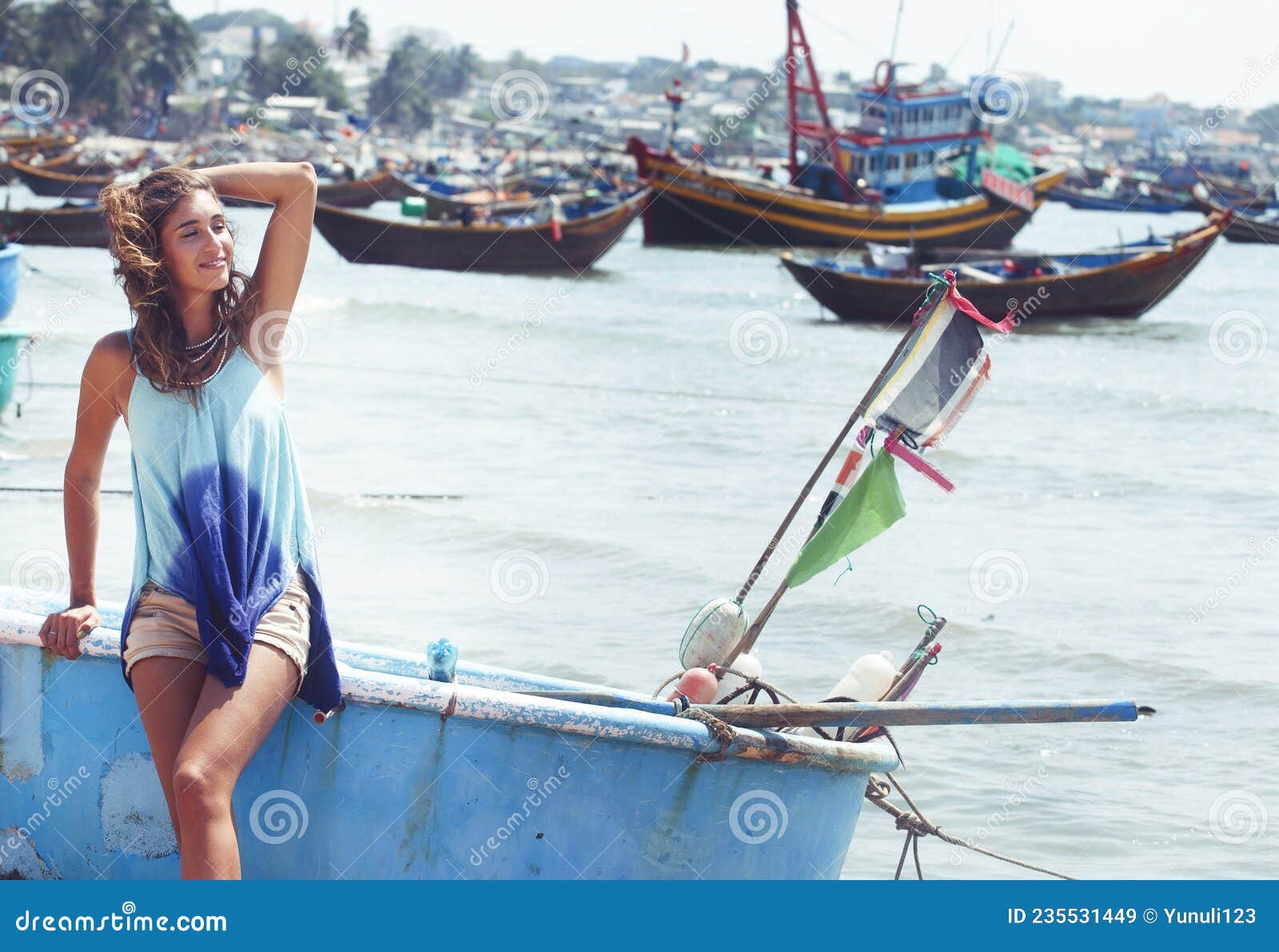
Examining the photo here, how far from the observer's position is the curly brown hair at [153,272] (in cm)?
261

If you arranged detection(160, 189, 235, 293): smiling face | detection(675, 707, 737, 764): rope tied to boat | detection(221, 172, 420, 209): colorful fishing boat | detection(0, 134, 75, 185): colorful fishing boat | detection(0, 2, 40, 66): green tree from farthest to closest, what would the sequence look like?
detection(0, 2, 40, 66): green tree < detection(221, 172, 420, 209): colorful fishing boat < detection(0, 134, 75, 185): colorful fishing boat < detection(675, 707, 737, 764): rope tied to boat < detection(160, 189, 235, 293): smiling face

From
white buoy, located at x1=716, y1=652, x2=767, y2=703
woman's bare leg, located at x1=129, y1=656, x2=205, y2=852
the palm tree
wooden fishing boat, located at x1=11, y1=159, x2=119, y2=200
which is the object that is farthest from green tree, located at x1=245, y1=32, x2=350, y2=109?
woman's bare leg, located at x1=129, y1=656, x2=205, y2=852

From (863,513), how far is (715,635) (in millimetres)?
487

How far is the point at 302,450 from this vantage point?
11508 millimetres

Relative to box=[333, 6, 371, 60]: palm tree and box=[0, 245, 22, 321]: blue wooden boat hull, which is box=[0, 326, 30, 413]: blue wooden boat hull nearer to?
box=[0, 245, 22, 321]: blue wooden boat hull

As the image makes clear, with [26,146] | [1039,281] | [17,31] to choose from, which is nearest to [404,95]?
[17,31]

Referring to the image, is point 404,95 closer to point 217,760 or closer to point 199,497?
point 199,497

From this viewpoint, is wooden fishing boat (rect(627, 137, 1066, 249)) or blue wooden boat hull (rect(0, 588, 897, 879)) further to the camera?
wooden fishing boat (rect(627, 137, 1066, 249))

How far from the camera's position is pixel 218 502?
2.62 meters

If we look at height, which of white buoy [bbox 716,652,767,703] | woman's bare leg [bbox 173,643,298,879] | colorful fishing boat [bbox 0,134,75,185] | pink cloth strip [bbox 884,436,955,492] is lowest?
colorful fishing boat [bbox 0,134,75,185]

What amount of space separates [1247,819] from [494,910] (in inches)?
132

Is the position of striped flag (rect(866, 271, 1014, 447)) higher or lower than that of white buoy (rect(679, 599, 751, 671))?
higher

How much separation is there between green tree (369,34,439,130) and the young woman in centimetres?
11482

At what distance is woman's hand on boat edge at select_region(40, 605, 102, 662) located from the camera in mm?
2869
